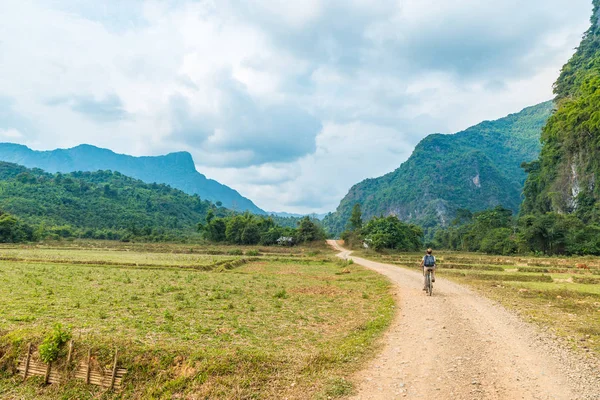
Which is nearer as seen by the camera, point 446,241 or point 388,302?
point 388,302

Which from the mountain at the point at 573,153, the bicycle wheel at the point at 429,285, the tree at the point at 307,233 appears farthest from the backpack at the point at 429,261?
the tree at the point at 307,233

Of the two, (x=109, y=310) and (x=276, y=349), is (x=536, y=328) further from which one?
(x=109, y=310)

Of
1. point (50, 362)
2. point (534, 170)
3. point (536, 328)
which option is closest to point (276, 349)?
point (50, 362)

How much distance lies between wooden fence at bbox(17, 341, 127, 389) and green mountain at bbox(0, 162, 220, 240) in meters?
81.6

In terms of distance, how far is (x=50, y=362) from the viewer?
8.74m

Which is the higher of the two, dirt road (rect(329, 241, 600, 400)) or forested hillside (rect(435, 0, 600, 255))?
forested hillside (rect(435, 0, 600, 255))

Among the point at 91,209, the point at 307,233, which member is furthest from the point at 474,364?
the point at 91,209

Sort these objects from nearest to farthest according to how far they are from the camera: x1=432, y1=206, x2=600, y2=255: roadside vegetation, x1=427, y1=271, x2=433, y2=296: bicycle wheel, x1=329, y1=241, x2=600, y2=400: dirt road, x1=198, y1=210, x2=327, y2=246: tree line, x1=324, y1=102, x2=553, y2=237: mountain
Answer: x1=329, y1=241, x2=600, y2=400: dirt road < x1=427, y1=271, x2=433, y2=296: bicycle wheel < x1=432, y1=206, x2=600, y2=255: roadside vegetation < x1=198, y1=210, x2=327, y2=246: tree line < x1=324, y1=102, x2=553, y2=237: mountain

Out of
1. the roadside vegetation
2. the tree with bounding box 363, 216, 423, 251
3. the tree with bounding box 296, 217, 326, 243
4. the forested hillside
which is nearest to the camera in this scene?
the roadside vegetation

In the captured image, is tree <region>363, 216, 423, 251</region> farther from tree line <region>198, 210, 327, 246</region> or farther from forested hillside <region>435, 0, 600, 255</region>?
tree line <region>198, 210, 327, 246</region>

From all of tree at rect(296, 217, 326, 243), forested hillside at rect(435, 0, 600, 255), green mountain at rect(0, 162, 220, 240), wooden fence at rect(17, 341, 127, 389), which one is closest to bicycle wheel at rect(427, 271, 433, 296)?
wooden fence at rect(17, 341, 127, 389)

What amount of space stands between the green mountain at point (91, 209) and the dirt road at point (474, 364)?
84919 millimetres

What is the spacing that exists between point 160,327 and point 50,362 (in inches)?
→ 115

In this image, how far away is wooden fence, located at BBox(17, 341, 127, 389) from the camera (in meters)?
8.20
